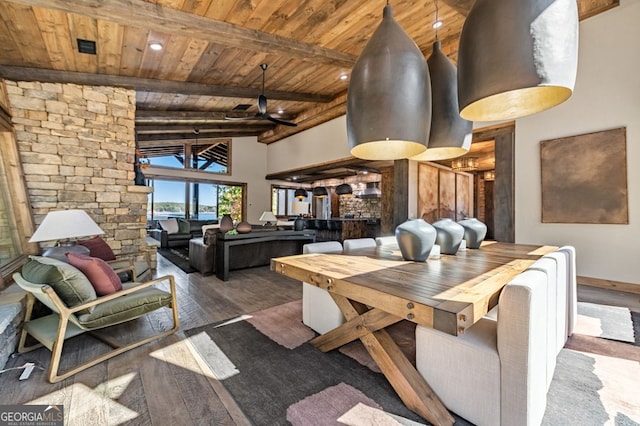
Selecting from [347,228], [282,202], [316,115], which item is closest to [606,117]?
[316,115]

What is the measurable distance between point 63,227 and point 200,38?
259 cm

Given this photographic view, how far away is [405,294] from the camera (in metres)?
1.26

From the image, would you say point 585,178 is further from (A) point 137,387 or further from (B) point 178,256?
(B) point 178,256

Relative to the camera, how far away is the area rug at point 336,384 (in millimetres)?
1454

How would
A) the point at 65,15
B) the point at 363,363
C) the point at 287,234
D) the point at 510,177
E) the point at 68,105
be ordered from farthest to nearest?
the point at 287,234, the point at 510,177, the point at 68,105, the point at 65,15, the point at 363,363

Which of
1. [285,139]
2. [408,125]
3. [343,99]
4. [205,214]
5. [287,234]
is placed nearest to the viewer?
[408,125]

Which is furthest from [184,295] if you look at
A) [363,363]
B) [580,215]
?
[580,215]

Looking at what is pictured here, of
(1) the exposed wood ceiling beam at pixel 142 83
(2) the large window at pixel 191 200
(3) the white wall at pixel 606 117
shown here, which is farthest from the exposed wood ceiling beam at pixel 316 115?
(3) the white wall at pixel 606 117

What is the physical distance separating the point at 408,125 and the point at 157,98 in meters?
6.00

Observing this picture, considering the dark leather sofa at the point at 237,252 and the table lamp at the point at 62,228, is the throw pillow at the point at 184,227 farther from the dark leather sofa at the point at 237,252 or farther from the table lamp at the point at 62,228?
the table lamp at the point at 62,228

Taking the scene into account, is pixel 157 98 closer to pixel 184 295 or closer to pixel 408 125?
pixel 184 295

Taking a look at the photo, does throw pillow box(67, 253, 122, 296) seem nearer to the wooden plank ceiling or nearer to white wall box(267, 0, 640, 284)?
the wooden plank ceiling

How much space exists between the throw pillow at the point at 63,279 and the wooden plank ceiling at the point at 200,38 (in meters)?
2.50

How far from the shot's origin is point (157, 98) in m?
5.68
